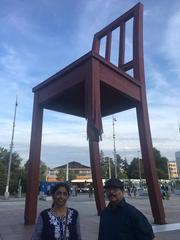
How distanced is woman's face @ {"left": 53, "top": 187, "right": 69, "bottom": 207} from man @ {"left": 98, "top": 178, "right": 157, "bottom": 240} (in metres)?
0.34

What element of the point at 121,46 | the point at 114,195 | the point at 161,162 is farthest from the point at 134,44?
the point at 161,162

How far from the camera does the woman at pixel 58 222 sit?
2.08 metres

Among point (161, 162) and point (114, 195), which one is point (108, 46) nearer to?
point (114, 195)

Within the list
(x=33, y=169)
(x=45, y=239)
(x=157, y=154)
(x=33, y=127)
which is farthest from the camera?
(x=157, y=154)

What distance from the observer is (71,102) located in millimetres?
8031

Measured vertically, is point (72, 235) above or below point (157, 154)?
below

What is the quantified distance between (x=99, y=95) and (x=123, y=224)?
13.8 ft

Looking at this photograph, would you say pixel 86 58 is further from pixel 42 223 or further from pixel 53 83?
pixel 42 223

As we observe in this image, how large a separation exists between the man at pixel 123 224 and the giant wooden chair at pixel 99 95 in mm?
3484

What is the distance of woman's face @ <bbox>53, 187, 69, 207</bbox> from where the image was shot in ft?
7.32

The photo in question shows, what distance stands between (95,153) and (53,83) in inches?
83.7

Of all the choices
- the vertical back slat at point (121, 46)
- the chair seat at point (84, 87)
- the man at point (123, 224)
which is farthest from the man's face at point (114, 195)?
the vertical back slat at point (121, 46)

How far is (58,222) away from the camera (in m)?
2.12

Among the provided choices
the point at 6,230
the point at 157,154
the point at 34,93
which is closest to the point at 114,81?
the point at 34,93
